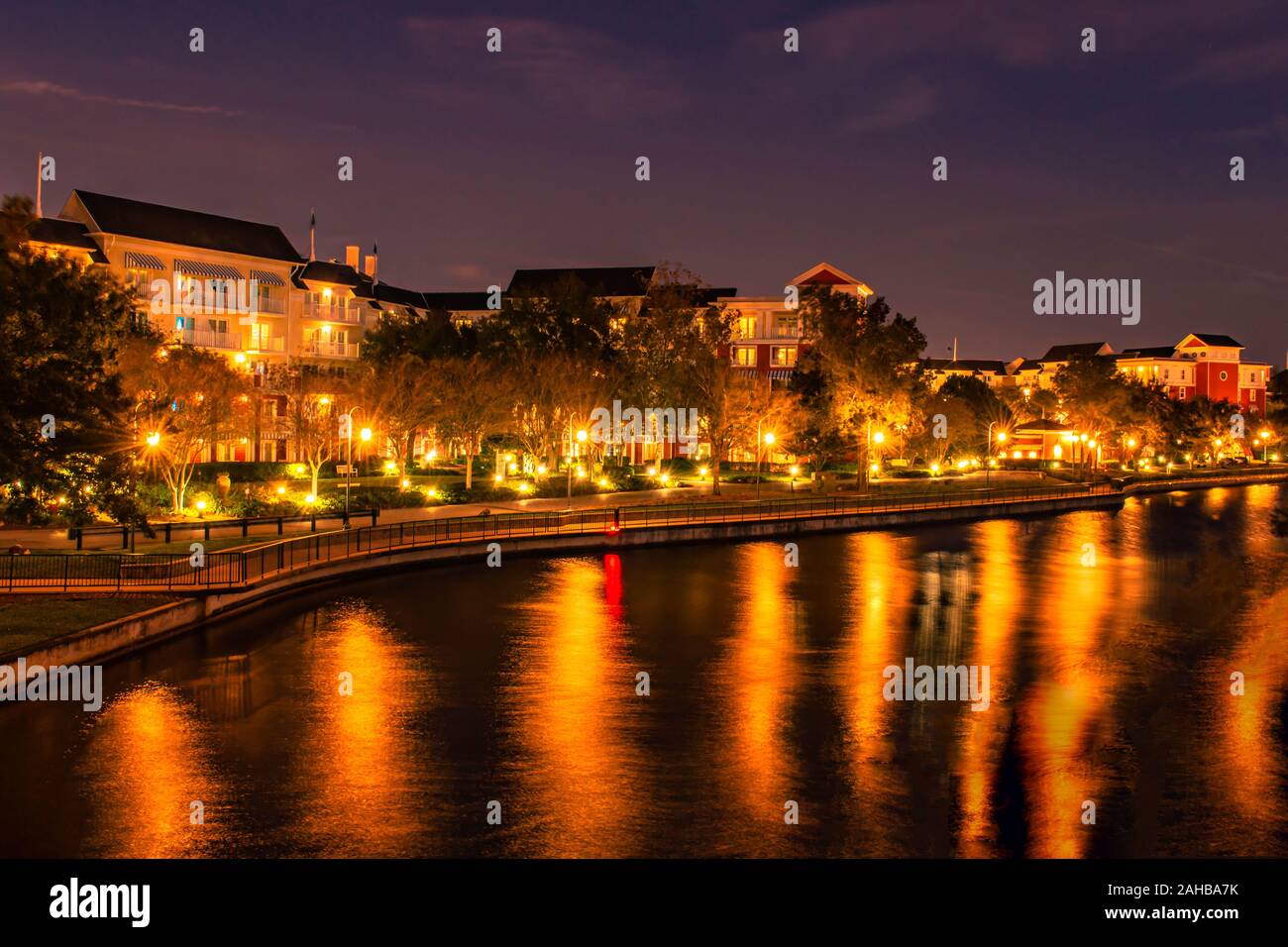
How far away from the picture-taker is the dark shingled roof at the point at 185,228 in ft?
196

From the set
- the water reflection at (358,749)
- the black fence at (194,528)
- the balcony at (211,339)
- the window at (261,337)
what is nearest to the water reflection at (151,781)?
the water reflection at (358,749)

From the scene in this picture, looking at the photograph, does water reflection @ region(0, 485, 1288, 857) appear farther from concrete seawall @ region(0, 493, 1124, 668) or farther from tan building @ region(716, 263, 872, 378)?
tan building @ region(716, 263, 872, 378)

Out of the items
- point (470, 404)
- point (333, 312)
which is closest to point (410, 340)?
point (333, 312)

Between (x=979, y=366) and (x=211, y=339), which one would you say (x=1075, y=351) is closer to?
(x=979, y=366)

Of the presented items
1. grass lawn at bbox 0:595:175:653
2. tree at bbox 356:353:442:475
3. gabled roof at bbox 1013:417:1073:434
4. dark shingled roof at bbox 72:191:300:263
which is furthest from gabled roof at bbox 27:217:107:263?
gabled roof at bbox 1013:417:1073:434

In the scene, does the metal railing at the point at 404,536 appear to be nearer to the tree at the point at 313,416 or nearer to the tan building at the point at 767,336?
the tree at the point at 313,416

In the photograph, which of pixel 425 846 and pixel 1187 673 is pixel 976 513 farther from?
pixel 425 846

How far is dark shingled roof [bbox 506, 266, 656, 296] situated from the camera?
3433 inches

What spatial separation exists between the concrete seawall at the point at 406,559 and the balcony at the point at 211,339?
31678 millimetres

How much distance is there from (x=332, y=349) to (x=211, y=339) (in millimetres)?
10225

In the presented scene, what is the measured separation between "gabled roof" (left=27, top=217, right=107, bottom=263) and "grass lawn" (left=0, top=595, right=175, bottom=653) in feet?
123

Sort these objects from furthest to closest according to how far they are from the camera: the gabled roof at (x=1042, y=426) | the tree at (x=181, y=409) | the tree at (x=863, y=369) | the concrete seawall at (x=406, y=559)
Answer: the gabled roof at (x=1042, y=426)
the tree at (x=863, y=369)
the tree at (x=181, y=409)
the concrete seawall at (x=406, y=559)

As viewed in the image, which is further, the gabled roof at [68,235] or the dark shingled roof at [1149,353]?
the dark shingled roof at [1149,353]

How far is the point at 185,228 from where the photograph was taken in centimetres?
6431
